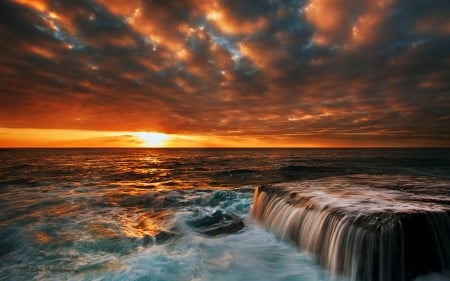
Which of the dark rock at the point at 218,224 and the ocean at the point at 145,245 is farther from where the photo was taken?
the dark rock at the point at 218,224

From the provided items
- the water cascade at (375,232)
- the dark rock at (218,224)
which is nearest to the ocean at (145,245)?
the dark rock at (218,224)

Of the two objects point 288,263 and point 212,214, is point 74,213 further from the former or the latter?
point 288,263

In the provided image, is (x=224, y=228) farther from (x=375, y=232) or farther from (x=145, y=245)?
(x=375, y=232)

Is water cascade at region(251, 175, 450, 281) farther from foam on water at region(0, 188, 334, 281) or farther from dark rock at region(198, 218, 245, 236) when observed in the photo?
dark rock at region(198, 218, 245, 236)

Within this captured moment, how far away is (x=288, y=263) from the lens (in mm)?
7367

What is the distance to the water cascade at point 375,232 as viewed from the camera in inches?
222

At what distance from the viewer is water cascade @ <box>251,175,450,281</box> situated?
5.64 m

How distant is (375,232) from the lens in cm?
587

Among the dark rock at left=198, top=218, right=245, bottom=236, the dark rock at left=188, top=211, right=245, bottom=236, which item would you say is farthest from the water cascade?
the dark rock at left=188, top=211, right=245, bottom=236

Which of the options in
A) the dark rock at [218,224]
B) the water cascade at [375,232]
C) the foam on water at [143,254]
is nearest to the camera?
the water cascade at [375,232]

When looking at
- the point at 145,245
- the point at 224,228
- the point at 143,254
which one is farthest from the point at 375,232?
the point at 145,245

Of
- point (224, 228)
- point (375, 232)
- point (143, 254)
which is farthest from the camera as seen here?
point (224, 228)

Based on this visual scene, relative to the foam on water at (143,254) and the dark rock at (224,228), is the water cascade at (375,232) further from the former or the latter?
the dark rock at (224,228)

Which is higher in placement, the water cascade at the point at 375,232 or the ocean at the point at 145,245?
the water cascade at the point at 375,232
